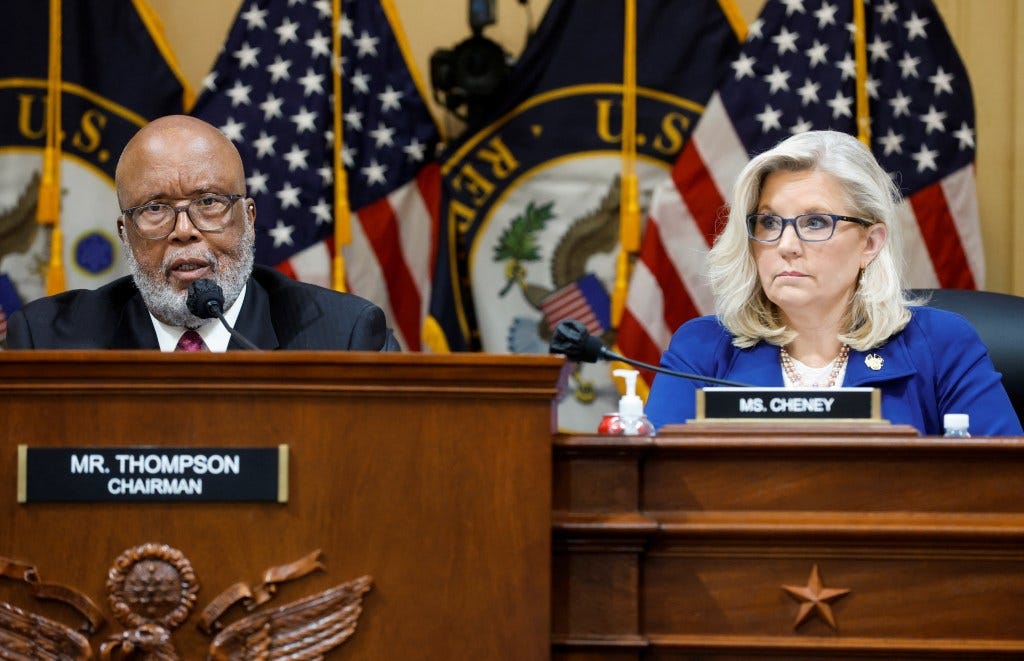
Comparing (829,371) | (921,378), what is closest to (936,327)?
(921,378)

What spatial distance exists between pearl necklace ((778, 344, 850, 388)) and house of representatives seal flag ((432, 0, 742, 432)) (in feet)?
6.08

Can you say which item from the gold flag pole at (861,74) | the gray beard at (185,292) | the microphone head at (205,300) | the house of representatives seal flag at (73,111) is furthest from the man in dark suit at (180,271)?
the gold flag pole at (861,74)

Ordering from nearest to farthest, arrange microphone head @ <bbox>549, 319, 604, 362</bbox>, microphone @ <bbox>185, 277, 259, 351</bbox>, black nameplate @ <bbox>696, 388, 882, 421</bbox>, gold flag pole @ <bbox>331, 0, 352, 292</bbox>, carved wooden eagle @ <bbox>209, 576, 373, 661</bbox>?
carved wooden eagle @ <bbox>209, 576, 373, 661</bbox>, black nameplate @ <bbox>696, 388, 882, 421</bbox>, microphone head @ <bbox>549, 319, 604, 362</bbox>, microphone @ <bbox>185, 277, 259, 351</bbox>, gold flag pole @ <bbox>331, 0, 352, 292</bbox>

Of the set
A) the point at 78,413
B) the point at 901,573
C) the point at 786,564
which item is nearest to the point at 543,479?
the point at 786,564

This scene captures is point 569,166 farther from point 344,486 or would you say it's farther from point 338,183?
point 344,486

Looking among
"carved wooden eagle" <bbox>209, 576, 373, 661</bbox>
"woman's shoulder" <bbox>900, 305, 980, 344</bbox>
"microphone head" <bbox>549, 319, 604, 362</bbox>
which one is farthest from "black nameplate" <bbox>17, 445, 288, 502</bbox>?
"woman's shoulder" <bbox>900, 305, 980, 344</bbox>

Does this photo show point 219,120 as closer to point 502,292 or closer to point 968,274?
point 502,292

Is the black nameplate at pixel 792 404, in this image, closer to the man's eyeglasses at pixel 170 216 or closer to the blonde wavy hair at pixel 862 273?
the blonde wavy hair at pixel 862 273

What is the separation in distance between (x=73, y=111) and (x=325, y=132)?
87cm

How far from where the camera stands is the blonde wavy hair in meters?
2.84

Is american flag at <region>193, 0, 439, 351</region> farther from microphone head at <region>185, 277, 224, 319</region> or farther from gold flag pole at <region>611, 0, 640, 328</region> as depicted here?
microphone head at <region>185, 277, 224, 319</region>

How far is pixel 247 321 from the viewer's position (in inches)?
116

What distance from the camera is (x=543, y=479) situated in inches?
69.7

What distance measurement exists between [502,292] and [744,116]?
A: 3.27 feet
